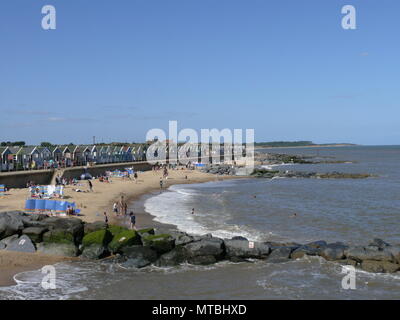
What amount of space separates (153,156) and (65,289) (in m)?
77.1

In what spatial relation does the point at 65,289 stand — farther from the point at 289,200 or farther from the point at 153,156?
the point at 153,156

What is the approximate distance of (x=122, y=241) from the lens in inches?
714

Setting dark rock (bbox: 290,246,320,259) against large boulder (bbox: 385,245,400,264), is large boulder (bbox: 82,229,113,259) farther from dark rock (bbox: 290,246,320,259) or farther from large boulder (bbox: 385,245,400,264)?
large boulder (bbox: 385,245,400,264)

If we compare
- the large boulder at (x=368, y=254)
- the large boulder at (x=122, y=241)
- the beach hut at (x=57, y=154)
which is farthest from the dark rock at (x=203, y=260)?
the beach hut at (x=57, y=154)

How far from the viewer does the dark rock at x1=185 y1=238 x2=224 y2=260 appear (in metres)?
17.4

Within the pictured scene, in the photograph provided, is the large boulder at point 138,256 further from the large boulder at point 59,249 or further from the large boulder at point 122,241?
the large boulder at point 59,249

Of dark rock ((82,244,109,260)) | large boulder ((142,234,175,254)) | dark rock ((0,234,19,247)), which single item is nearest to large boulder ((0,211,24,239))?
dark rock ((0,234,19,247))

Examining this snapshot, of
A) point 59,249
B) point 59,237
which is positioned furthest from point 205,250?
point 59,237

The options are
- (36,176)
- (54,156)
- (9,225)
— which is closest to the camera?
(9,225)

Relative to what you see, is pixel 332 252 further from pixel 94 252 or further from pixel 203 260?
pixel 94 252

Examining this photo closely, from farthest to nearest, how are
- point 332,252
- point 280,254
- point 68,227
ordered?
1. point 68,227
2. point 280,254
3. point 332,252

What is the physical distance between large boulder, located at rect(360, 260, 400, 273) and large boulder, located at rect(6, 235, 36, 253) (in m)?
14.3

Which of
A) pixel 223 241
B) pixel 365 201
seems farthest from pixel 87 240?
pixel 365 201

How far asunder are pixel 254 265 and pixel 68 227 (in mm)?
9033
